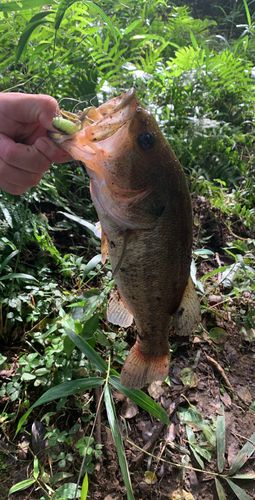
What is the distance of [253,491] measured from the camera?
185cm

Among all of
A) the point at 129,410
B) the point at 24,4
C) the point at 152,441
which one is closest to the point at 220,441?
the point at 152,441

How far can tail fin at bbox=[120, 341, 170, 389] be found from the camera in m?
1.43

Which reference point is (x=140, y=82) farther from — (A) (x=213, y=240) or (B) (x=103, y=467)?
(B) (x=103, y=467)

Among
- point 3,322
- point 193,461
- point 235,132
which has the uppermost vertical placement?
point 235,132

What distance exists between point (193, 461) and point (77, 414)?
0.90m

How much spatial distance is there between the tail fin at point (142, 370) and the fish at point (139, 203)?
0.01m

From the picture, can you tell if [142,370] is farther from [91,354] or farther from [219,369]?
[219,369]

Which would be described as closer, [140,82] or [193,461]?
[193,461]

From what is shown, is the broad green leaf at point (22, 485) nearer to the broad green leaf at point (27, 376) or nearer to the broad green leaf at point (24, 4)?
the broad green leaf at point (27, 376)

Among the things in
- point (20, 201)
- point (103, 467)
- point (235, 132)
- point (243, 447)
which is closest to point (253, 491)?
point (243, 447)

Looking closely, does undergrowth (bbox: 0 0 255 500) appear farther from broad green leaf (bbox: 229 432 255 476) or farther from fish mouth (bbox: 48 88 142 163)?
fish mouth (bbox: 48 88 142 163)

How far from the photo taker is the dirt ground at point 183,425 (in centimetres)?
171

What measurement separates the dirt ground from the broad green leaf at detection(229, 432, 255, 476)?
0.22ft

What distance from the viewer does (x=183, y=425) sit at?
80.6 inches
